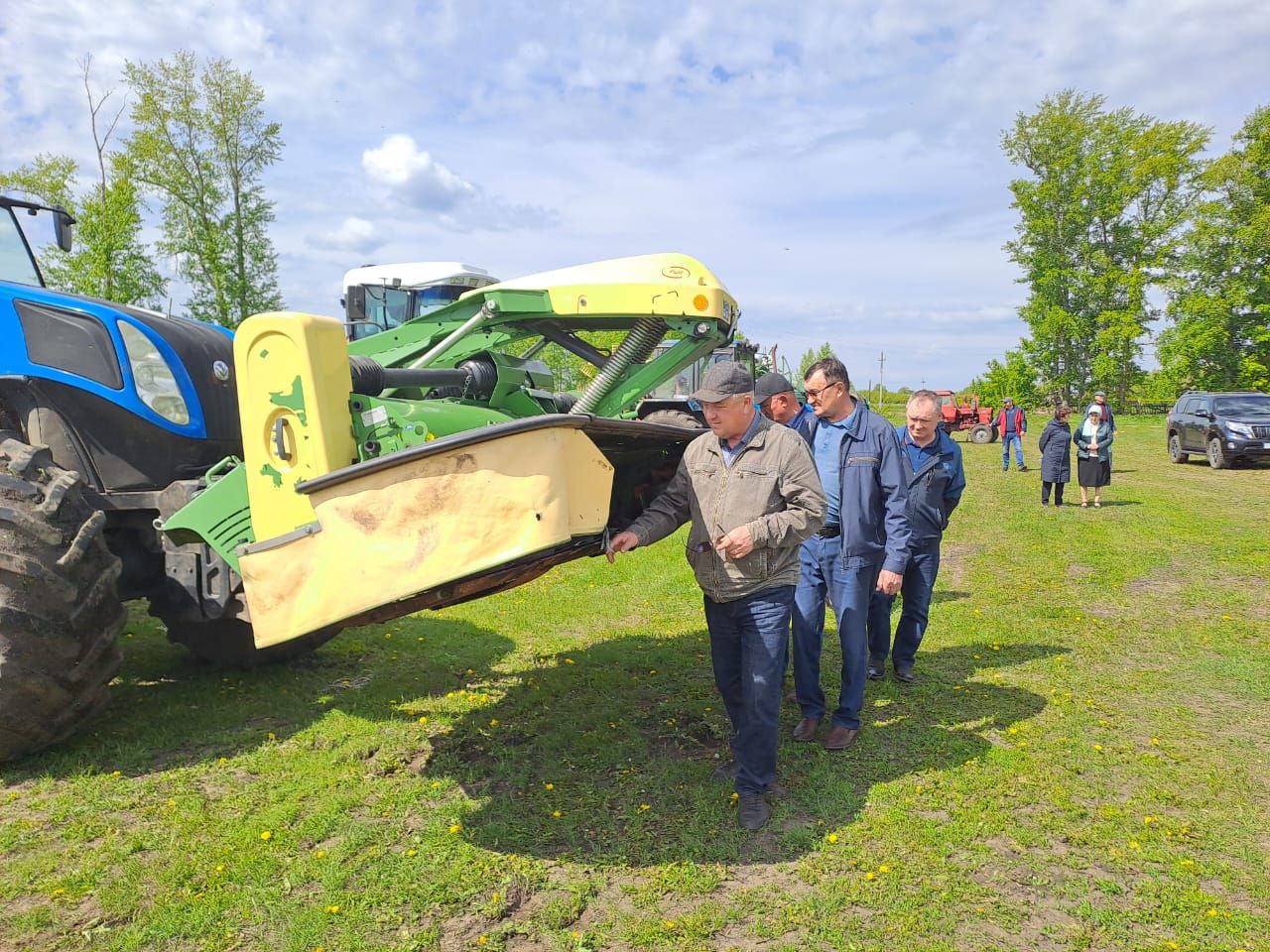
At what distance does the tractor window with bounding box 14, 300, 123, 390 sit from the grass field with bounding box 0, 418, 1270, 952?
1.66m

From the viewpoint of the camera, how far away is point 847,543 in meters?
4.12

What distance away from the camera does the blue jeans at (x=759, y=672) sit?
132 inches

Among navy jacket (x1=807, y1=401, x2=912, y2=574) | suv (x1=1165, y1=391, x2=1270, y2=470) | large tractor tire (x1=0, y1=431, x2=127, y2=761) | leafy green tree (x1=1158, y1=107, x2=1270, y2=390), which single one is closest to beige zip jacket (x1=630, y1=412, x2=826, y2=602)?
navy jacket (x1=807, y1=401, x2=912, y2=574)

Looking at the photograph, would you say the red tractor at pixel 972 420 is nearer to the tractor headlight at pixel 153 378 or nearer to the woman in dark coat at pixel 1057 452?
the woman in dark coat at pixel 1057 452

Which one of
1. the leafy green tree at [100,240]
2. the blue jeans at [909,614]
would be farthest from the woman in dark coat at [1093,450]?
the leafy green tree at [100,240]

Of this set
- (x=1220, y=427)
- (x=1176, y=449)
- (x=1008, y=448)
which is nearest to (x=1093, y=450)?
(x=1008, y=448)

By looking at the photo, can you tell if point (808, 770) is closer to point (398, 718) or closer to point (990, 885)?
point (990, 885)

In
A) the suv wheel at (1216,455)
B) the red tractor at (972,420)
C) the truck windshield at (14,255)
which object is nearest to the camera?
the truck windshield at (14,255)

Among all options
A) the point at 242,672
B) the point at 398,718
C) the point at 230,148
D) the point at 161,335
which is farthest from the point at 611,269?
the point at 230,148

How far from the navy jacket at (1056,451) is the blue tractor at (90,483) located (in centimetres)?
1051

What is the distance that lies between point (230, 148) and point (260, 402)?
95.1 feet

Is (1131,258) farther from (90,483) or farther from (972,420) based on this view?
(90,483)

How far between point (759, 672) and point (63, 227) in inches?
192

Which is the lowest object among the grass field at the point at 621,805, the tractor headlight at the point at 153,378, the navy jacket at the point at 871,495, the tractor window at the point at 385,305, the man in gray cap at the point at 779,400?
the grass field at the point at 621,805
